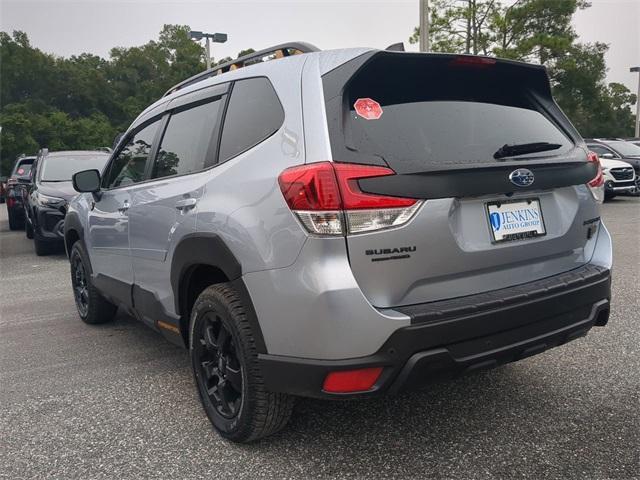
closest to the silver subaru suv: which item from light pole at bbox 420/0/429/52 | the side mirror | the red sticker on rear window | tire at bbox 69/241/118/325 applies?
the red sticker on rear window

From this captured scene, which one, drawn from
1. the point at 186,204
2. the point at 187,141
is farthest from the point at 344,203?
the point at 187,141

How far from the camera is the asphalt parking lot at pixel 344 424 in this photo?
8.16 ft

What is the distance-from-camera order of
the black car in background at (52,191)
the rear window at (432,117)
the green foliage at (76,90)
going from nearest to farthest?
1. the rear window at (432,117)
2. the black car in background at (52,191)
3. the green foliage at (76,90)

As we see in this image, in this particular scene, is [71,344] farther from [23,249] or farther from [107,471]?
[23,249]

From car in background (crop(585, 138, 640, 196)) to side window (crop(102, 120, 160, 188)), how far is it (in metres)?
14.3

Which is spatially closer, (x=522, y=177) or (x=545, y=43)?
(x=522, y=177)

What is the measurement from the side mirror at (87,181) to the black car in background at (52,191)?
14.8 feet

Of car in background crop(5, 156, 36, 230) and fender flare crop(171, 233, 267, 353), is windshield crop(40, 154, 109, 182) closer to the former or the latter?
car in background crop(5, 156, 36, 230)

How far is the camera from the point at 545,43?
28.2m

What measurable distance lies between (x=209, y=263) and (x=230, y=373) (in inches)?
20.8

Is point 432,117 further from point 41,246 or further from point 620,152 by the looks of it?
point 620,152

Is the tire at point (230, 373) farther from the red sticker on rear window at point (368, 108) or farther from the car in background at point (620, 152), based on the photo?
the car in background at point (620, 152)

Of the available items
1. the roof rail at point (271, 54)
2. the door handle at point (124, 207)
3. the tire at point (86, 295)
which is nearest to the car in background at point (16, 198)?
the tire at point (86, 295)

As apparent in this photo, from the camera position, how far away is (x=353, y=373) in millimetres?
2154
